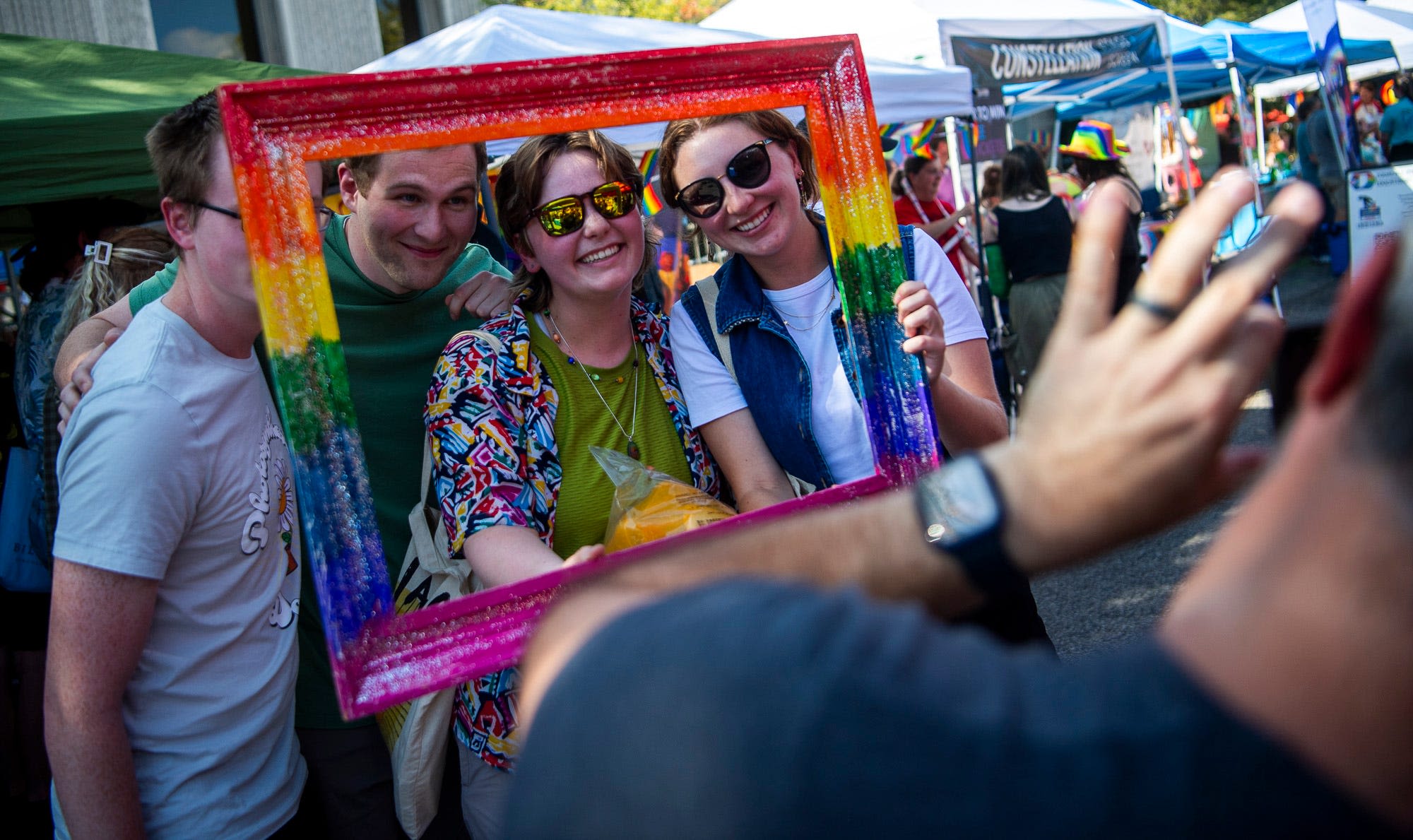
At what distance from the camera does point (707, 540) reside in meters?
0.77

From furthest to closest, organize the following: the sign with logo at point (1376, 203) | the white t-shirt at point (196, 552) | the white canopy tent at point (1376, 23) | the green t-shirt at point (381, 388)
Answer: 1. the white canopy tent at point (1376, 23)
2. the sign with logo at point (1376, 203)
3. the green t-shirt at point (381, 388)
4. the white t-shirt at point (196, 552)

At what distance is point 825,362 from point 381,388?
913 mm

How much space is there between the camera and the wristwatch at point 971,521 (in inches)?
27.5

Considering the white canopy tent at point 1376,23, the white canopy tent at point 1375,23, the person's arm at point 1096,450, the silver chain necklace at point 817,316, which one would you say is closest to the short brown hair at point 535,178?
the silver chain necklace at point 817,316

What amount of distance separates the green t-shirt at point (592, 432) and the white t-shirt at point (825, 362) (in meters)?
0.07

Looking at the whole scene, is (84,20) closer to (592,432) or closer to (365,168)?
(365,168)

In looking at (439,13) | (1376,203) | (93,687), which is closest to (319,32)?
(439,13)

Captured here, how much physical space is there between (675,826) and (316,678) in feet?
5.38

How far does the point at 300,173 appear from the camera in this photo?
53.4 inches

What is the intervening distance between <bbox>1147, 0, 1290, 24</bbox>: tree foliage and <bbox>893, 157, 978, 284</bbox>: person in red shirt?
986 inches

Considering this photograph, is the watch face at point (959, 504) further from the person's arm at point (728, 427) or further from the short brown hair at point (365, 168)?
the short brown hair at point (365, 168)

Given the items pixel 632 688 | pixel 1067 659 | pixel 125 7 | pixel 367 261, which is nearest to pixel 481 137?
pixel 367 261

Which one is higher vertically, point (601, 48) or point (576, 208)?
point (601, 48)

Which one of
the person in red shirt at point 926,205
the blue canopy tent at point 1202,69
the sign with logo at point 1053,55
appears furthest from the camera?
the blue canopy tent at point 1202,69
